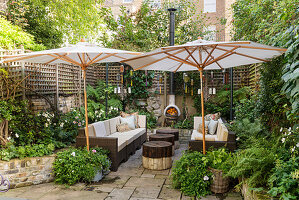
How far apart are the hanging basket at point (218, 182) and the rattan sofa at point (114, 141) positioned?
196 centimetres

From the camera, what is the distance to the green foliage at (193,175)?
367 cm

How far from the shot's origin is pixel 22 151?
168 inches

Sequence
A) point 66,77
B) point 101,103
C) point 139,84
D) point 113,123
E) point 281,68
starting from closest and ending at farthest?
point 281,68 → point 113,123 → point 66,77 → point 101,103 → point 139,84

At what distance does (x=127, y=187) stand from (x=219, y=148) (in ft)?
5.62

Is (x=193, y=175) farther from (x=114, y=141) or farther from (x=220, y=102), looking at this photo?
(x=220, y=102)

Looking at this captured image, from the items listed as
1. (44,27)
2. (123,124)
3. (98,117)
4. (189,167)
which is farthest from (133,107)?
(189,167)

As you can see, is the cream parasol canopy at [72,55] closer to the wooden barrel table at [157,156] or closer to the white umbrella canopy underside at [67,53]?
the white umbrella canopy underside at [67,53]

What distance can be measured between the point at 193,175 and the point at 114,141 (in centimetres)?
174

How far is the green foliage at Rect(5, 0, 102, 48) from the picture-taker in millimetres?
8812

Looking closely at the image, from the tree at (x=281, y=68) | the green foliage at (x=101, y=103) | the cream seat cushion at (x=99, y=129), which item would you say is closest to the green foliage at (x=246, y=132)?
the tree at (x=281, y=68)

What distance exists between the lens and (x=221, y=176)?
3.67 m

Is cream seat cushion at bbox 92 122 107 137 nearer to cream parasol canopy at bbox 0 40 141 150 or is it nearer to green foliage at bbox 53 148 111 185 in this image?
cream parasol canopy at bbox 0 40 141 150

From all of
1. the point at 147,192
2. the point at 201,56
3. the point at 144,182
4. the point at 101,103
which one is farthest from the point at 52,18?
the point at 147,192

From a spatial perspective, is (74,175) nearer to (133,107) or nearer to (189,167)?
(189,167)
